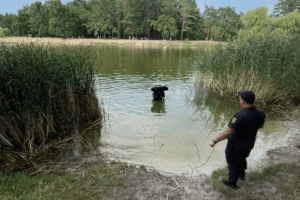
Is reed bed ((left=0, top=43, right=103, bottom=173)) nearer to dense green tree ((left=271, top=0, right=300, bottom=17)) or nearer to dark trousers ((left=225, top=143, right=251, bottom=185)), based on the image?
dark trousers ((left=225, top=143, right=251, bottom=185))

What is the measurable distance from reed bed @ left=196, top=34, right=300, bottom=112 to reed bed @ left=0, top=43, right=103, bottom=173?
739 centimetres

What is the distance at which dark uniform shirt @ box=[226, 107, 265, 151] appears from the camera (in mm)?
3621

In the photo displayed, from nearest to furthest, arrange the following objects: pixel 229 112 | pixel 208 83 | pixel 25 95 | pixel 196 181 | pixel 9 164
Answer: pixel 196 181
pixel 9 164
pixel 25 95
pixel 229 112
pixel 208 83

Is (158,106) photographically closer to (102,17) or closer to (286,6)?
(102,17)

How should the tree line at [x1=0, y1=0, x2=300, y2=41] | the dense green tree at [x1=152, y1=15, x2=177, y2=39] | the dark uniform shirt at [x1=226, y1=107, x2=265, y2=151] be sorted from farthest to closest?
the tree line at [x1=0, y1=0, x2=300, y2=41], the dense green tree at [x1=152, y1=15, x2=177, y2=39], the dark uniform shirt at [x1=226, y1=107, x2=265, y2=151]

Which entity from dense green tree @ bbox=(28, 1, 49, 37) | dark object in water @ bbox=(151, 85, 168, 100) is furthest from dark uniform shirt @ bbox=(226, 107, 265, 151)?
dense green tree @ bbox=(28, 1, 49, 37)

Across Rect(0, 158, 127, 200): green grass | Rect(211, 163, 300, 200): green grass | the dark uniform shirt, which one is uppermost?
the dark uniform shirt

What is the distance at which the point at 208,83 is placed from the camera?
13.1 m

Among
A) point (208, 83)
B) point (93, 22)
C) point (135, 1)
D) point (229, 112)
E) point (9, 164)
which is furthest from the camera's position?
point (135, 1)

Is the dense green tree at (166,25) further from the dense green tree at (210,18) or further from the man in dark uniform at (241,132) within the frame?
the man in dark uniform at (241,132)

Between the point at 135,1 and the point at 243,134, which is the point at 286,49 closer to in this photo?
the point at 243,134

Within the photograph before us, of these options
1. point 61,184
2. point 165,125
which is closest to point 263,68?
point 165,125

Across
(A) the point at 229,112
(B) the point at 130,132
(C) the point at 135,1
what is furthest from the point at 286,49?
(C) the point at 135,1

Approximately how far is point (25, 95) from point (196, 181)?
4.50 m
